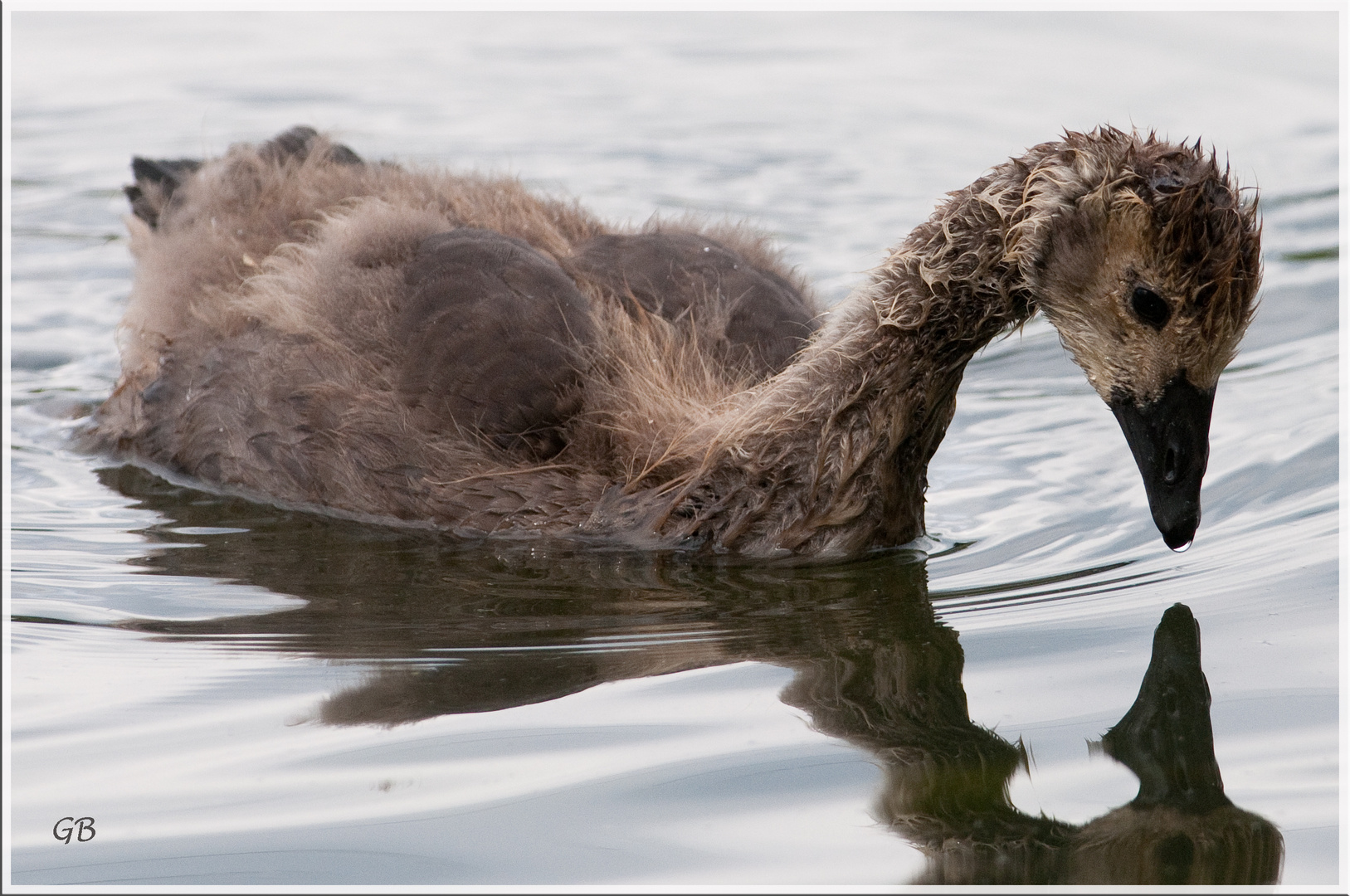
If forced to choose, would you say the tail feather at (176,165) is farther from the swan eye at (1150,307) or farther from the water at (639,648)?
the swan eye at (1150,307)

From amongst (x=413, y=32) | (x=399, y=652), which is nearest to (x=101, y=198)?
(x=413, y=32)

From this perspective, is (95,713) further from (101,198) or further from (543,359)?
(101,198)

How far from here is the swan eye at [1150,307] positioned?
545cm

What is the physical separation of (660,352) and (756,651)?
4.95ft

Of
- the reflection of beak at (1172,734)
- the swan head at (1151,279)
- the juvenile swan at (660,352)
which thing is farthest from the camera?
the juvenile swan at (660,352)

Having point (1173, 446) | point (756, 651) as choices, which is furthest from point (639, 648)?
point (1173, 446)

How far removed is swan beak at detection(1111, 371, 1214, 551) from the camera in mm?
5570

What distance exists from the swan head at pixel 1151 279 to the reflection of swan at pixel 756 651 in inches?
26.0

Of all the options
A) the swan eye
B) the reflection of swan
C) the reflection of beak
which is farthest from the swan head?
the reflection of swan

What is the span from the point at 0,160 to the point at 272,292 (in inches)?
95.1

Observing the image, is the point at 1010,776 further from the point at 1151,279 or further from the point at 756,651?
the point at 1151,279

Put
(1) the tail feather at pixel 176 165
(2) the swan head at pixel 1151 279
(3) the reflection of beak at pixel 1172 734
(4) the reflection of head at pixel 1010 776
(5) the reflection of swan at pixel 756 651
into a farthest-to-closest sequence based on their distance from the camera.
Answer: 1. (1) the tail feather at pixel 176 165
2. (2) the swan head at pixel 1151 279
3. (3) the reflection of beak at pixel 1172 734
4. (5) the reflection of swan at pixel 756 651
5. (4) the reflection of head at pixel 1010 776

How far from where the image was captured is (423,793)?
4.46 meters

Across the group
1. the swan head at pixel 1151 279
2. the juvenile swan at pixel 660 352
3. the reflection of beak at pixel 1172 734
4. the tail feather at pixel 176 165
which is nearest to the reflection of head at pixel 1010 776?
the reflection of beak at pixel 1172 734
